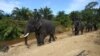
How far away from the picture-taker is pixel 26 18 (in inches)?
1206

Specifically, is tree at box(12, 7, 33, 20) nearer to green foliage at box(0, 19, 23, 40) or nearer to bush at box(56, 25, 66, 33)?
bush at box(56, 25, 66, 33)

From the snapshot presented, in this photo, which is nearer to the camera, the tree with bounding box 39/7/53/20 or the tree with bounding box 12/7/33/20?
the tree with bounding box 12/7/33/20

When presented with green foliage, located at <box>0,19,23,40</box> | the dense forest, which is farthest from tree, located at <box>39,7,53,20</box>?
green foliage, located at <box>0,19,23,40</box>

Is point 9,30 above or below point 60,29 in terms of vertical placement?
above

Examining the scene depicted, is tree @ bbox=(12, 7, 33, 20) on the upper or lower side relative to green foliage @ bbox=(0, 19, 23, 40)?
upper

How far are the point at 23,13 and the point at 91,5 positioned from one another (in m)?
13.1

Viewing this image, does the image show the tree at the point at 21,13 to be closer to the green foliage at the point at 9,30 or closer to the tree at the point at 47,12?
the tree at the point at 47,12

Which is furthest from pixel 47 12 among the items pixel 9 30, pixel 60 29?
pixel 9 30

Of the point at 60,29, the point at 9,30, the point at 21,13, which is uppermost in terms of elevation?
the point at 21,13

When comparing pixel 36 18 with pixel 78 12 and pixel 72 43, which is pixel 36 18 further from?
pixel 78 12

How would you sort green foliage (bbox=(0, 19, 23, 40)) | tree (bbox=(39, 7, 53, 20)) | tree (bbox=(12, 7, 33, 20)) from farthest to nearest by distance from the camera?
tree (bbox=(39, 7, 53, 20))
tree (bbox=(12, 7, 33, 20))
green foliage (bbox=(0, 19, 23, 40))

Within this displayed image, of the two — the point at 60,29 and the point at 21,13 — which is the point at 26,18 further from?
the point at 60,29

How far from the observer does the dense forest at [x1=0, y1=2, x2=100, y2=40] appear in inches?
957

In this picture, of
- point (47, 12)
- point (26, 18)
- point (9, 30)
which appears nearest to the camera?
point (9, 30)
